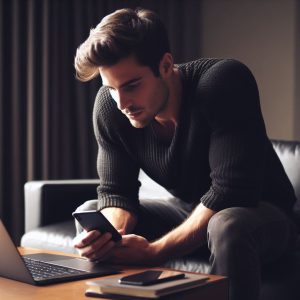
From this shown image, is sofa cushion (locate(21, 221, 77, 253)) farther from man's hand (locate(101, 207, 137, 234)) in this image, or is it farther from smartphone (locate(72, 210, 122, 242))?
smartphone (locate(72, 210, 122, 242))

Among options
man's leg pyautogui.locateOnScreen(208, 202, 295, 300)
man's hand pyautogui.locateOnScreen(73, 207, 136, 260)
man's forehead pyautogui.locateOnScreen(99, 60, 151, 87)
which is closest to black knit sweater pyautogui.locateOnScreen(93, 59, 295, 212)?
man's leg pyautogui.locateOnScreen(208, 202, 295, 300)

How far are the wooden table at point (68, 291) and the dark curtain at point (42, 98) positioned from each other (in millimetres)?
2064

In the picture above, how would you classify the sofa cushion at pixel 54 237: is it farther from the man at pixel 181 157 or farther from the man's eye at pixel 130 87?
the man's eye at pixel 130 87

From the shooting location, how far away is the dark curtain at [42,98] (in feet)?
10.5

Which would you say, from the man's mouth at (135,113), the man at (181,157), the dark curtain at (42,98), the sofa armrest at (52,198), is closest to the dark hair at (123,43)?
the man at (181,157)

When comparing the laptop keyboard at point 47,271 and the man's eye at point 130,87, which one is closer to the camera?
the laptop keyboard at point 47,271

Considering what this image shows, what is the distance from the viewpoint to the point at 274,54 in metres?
3.52

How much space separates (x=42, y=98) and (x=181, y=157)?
1.67 metres

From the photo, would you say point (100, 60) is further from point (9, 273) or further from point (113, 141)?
point (9, 273)


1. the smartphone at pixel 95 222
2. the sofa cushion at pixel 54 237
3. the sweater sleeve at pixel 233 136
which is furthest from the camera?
the sofa cushion at pixel 54 237

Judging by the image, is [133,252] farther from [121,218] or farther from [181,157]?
[181,157]

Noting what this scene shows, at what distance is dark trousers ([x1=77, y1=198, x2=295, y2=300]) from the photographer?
1.38 metres

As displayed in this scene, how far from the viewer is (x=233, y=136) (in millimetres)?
1626

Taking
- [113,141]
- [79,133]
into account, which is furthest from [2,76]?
[113,141]
